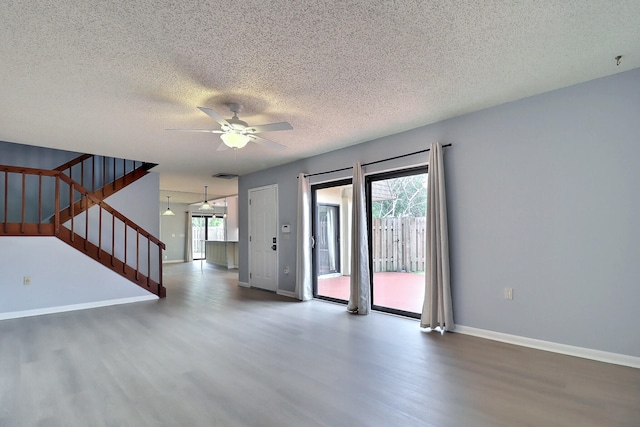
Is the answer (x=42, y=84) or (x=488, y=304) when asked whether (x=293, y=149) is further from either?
(x=488, y=304)

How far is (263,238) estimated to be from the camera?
282 inches

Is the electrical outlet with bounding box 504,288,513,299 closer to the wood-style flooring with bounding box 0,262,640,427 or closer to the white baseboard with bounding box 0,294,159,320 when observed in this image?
the wood-style flooring with bounding box 0,262,640,427

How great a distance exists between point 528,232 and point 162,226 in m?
13.4

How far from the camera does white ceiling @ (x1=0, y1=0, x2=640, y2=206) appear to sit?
7.10ft

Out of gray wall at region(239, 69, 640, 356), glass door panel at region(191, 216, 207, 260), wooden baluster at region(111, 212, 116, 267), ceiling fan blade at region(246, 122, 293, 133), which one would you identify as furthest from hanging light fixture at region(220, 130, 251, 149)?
glass door panel at region(191, 216, 207, 260)

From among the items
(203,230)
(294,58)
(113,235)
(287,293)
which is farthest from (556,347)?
(203,230)

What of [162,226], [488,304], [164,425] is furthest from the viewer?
[162,226]

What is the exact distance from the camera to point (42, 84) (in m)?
3.12

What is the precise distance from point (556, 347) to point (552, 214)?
1327mm

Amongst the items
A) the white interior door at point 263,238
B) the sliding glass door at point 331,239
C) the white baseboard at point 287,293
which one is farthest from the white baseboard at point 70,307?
the sliding glass door at point 331,239

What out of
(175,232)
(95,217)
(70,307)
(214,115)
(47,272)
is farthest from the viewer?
(175,232)

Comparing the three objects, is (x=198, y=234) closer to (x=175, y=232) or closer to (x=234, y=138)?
(x=175, y=232)

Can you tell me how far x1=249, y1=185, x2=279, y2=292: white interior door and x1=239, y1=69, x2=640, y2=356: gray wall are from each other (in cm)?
373

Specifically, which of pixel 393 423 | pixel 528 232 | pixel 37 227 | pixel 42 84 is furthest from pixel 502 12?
pixel 37 227
